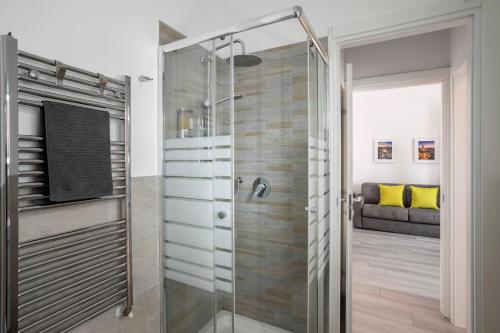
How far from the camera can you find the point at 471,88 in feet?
4.49

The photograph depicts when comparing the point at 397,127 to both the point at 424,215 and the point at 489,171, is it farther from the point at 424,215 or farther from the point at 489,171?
the point at 489,171

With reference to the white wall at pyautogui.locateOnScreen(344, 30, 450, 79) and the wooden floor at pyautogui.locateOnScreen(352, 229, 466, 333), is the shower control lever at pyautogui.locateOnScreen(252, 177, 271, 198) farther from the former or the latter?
the white wall at pyautogui.locateOnScreen(344, 30, 450, 79)

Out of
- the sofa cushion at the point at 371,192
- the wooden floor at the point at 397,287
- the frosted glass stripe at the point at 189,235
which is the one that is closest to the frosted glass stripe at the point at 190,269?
the frosted glass stripe at the point at 189,235

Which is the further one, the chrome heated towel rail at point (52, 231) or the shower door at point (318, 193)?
the shower door at point (318, 193)

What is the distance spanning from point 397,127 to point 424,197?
1525 mm

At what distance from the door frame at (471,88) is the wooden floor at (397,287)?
0.77 m

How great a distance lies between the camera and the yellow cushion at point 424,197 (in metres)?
4.63

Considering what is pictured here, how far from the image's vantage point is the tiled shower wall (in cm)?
154

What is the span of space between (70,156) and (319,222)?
1.34m

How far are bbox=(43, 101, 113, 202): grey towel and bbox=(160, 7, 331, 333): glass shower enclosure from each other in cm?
43

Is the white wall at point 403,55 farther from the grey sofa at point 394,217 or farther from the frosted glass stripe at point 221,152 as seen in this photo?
the grey sofa at point 394,217

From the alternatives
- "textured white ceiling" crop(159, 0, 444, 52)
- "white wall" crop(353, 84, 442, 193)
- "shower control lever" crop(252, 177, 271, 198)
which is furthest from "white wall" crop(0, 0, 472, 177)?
"white wall" crop(353, 84, 442, 193)

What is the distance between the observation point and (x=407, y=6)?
1.49 m

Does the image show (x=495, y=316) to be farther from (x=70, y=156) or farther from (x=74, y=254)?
(x=70, y=156)
